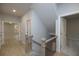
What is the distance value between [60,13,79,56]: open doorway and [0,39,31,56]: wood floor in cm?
53

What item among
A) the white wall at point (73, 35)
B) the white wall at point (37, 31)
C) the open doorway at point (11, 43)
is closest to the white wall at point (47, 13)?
the white wall at point (37, 31)

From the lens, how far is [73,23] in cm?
177

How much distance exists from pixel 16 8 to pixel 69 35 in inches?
30.5

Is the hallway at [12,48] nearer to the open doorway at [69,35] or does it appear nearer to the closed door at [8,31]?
the closed door at [8,31]

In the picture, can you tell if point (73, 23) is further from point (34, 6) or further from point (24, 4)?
point (24, 4)

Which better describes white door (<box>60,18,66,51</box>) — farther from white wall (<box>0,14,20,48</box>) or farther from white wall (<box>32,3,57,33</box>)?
white wall (<box>0,14,20,48</box>)

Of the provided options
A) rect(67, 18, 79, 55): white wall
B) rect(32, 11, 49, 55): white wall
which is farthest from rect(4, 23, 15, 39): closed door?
rect(67, 18, 79, 55): white wall

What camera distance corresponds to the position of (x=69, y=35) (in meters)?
1.80

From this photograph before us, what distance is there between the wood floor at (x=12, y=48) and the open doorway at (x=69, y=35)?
20.9 inches

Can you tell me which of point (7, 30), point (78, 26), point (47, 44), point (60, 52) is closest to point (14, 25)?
point (7, 30)

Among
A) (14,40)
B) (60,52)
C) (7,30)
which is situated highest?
(7,30)

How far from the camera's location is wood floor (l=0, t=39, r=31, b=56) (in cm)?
178

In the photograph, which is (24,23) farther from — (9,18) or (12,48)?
(12,48)

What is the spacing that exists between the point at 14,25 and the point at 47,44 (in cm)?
50
